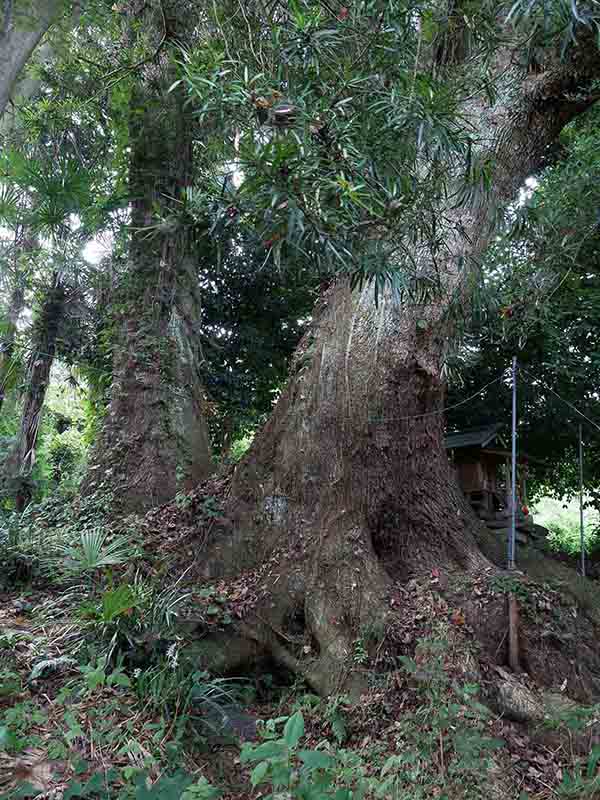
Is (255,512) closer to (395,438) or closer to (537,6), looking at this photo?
(395,438)

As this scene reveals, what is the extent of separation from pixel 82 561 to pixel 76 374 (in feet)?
16.7

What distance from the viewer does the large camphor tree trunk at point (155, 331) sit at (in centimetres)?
651

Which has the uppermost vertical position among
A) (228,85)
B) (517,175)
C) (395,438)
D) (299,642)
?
(517,175)

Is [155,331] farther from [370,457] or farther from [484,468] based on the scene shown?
[484,468]

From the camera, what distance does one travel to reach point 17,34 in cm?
365

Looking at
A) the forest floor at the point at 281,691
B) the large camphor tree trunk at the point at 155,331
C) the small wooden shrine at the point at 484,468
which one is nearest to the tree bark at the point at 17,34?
the large camphor tree trunk at the point at 155,331

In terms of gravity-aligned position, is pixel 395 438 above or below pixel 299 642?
above

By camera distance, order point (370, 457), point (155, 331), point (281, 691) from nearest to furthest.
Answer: point (281, 691) → point (370, 457) → point (155, 331)

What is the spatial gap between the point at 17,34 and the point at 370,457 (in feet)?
12.5

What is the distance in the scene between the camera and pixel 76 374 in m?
9.57

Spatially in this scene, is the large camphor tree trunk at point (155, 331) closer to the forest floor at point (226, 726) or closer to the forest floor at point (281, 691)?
the forest floor at point (281, 691)

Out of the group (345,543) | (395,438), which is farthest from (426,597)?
(395,438)

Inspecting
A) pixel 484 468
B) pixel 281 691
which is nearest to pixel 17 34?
pixel 281 691

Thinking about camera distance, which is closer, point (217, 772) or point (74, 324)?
point (217, 772)
